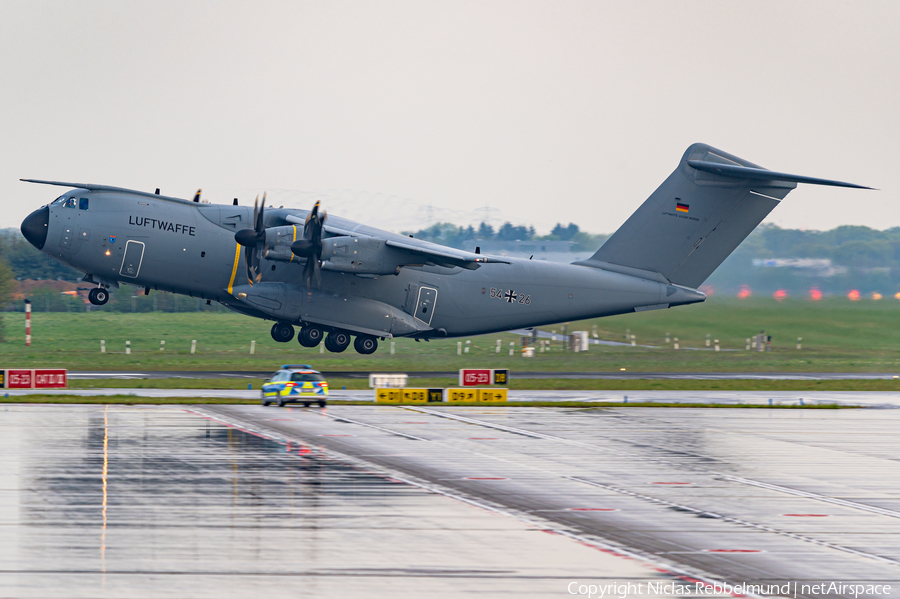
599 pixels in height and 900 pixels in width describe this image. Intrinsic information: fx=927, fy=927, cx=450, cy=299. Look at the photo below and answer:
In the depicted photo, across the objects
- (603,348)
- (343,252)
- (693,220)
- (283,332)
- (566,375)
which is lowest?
(566,375)

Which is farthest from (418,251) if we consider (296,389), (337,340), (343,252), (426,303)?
(296,389)

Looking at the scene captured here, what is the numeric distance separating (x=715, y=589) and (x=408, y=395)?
69.9 feet

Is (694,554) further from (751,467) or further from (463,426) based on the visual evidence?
(463,426)

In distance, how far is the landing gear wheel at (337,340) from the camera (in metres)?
39.7

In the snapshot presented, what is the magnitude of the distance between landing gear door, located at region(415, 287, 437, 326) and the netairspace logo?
29072 mm

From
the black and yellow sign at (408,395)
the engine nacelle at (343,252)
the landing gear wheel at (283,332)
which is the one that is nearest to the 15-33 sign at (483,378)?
the black and yellow sign at (408,395)

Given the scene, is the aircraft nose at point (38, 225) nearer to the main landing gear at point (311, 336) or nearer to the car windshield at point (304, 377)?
the main landing gear at point (311, 336)

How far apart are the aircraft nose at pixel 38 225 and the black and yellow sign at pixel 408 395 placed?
572 inches

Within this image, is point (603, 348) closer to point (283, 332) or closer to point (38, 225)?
point (283, 332)

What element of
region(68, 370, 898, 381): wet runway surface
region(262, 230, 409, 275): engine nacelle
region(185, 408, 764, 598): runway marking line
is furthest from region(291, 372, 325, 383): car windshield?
region(68, 370, 898, 381): wet runway surface

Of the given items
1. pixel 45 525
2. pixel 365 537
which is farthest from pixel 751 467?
pixel 45 525

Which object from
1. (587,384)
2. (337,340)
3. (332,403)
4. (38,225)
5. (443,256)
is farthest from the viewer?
(337,340)

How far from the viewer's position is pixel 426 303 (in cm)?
4003

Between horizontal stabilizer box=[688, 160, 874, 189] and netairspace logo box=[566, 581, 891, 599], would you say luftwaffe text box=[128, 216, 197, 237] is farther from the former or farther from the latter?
netairspace logo box=[566, 581, 891, 599]
